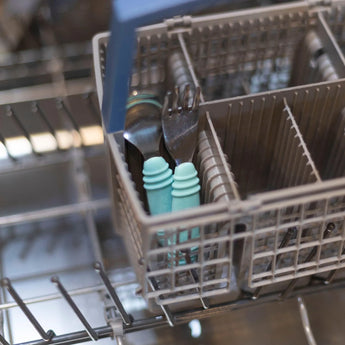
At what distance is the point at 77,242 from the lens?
809 mm

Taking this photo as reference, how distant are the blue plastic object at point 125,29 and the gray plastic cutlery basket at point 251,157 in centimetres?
6

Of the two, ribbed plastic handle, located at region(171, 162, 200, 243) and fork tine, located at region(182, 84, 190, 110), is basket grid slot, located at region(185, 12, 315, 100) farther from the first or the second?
ribbed plastic handle, located at region(171, 162, 200, 243)

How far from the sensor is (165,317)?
0.64 meters

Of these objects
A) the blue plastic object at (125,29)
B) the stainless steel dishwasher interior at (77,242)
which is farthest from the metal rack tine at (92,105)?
the blue plastic object at (125,29)

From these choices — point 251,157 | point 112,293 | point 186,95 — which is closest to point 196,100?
point 186,95

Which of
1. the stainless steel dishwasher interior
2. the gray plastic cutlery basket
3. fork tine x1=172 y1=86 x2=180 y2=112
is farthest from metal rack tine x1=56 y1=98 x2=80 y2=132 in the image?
fork tine x1=172 y1=86 x2=180 y2=112

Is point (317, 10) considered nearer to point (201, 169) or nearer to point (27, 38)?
point (201, 169)

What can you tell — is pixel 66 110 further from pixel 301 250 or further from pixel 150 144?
pixel 301 250

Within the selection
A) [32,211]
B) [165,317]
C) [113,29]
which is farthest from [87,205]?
[113,29]

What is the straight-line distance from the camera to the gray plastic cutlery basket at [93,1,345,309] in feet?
1.70

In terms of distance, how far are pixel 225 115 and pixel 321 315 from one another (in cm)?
32

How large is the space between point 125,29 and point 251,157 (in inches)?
11.5

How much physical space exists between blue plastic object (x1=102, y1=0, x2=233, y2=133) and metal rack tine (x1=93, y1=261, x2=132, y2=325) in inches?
6.6

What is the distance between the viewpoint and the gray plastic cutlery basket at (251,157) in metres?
0.52
